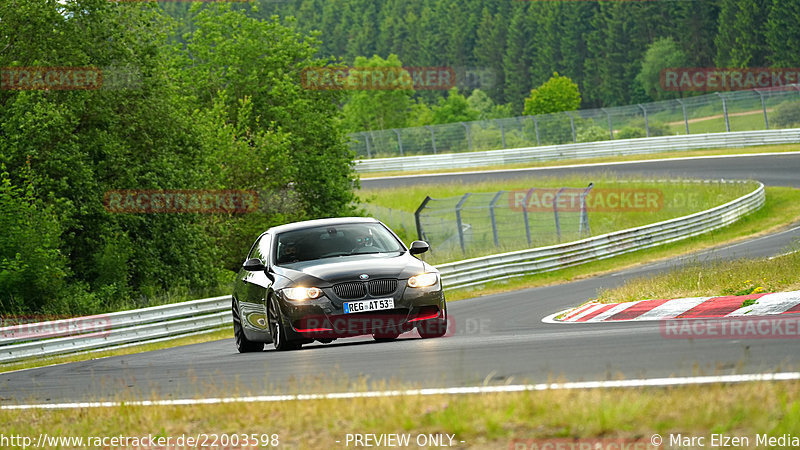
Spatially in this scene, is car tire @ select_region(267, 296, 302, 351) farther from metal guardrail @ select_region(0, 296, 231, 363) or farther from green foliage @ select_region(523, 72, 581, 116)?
green foliage @ select_region(523, 72, 581, 116)

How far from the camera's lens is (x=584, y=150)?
54.0 m

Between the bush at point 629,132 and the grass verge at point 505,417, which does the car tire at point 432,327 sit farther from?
the bush at point 629,132

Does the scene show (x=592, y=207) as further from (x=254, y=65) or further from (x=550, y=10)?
(x=550, y=10)

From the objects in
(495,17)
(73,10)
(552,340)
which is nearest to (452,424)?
(552,340)

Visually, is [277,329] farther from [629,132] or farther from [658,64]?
[658,64]

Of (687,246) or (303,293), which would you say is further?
(687,246)

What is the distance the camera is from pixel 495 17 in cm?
14775

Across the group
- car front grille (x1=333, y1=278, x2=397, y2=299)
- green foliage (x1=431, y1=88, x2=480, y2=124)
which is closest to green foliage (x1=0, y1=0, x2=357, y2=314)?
car front grille (x1=333, y1=278, x2=397, y2=299)

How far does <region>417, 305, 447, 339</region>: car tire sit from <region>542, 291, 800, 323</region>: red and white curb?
2758 mm

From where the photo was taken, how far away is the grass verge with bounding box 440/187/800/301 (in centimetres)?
2584

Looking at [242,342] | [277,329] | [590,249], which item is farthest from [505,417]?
[590,249]

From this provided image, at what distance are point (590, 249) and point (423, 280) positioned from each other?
18.9m

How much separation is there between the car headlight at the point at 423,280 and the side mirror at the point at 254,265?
6.74 ft

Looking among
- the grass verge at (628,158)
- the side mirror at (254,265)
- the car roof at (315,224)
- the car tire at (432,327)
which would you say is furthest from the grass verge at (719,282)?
the grass verge at (628,158)
